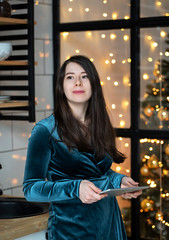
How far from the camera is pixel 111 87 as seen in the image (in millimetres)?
2781

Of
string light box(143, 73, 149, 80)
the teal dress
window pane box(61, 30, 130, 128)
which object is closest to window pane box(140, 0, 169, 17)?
window pane box(61, 30, 130, 128)

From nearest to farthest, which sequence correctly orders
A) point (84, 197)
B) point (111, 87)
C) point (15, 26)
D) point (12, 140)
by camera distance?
point (84, 197), point (15, 26), point (12, 140), point (111, 87)

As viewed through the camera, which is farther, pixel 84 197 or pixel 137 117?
pixel 137 117

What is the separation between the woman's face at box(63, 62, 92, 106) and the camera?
1612mm

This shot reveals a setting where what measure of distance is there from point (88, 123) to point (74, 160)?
0.63 ft

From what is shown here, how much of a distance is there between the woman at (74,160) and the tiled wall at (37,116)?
0.95 m

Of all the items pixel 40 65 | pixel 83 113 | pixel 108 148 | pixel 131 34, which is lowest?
pixel 108 148

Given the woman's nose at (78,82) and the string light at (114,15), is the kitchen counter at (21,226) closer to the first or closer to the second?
the woman's nose at (78,82)

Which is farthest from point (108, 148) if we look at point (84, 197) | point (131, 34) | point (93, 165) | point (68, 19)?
point (68, 19)

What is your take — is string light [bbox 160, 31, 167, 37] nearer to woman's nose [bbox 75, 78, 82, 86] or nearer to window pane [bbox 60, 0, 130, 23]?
window pane [bbox 60, 0, 130, 23]

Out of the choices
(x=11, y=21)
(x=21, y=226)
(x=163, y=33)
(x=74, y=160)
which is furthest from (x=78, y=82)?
(x=163, y=33)

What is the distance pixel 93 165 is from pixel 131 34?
1.27 metres

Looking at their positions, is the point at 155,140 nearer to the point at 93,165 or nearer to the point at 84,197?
the point at 93,165

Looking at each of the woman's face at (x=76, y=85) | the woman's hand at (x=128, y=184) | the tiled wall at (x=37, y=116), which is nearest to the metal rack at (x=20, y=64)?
the tiled wall at (x=37, y=116)
